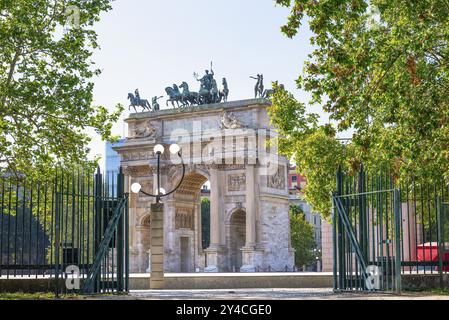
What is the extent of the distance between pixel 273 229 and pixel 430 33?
35311mm

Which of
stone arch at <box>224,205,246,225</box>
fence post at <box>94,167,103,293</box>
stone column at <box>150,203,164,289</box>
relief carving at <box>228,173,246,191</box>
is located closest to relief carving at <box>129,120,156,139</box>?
relief carving at <box>228,173,246,191</box>

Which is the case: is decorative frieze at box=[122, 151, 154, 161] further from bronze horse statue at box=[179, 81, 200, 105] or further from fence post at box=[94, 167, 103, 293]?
fence post at box=[94, 167, 103, 293]

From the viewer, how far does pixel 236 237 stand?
54.2 m

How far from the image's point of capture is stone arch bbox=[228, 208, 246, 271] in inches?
2066

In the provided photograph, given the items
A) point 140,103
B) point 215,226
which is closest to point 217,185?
point 215,226

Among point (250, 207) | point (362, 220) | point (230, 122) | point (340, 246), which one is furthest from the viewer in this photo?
point (230, 122)

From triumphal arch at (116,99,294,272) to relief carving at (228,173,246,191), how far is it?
7 cm

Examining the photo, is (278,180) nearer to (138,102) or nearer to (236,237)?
(236,237)

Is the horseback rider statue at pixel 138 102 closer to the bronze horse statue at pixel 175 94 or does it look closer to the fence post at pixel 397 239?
the bronze horse statue at pixel 175 94

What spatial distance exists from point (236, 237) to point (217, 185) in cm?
486

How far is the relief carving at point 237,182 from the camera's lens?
2034 inches
